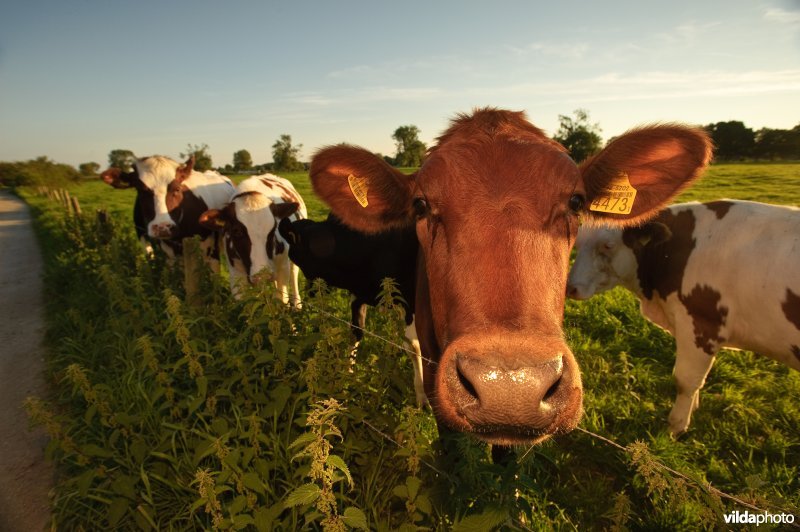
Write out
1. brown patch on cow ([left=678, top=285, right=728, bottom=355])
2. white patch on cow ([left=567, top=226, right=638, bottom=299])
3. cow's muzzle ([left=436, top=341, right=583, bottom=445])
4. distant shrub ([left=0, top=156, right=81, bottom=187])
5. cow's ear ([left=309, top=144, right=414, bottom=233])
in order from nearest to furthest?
cow's muzzle ([left=436, top=341, right=583, bottom=445]) → cow's ear ([left=309, top=144, right=414, bottom=233]) → brown patch on cow ([left=678, top=285, right=728, bottom=355]) → white patch on cow ([left=567, top=226, right=638, bottom=299]) → distant shrub ([left=0, top=156, right=81, bottom=187])

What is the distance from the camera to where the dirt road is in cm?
276

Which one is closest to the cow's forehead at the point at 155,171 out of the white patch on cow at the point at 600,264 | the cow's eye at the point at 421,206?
the cow's eye at the point at 421,206

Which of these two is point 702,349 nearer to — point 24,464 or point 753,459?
point 753,459

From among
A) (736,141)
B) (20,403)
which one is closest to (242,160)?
(736,141)

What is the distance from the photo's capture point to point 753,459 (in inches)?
126

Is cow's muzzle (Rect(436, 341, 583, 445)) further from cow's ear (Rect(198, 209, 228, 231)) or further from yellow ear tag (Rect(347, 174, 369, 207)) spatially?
cow's ear (Rect(198, 209, 228, 231))

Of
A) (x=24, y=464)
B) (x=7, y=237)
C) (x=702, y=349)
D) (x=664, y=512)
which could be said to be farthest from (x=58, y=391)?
(x=7, y=237)

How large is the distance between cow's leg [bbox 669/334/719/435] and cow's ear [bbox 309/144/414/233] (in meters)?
2.84

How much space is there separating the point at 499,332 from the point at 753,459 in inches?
134

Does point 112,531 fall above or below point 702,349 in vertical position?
below

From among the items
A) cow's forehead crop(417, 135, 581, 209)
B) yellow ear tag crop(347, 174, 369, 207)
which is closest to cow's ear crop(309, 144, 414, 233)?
yellow ear tag crop(347, 174, 369, 207)

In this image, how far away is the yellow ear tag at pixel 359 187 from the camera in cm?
249

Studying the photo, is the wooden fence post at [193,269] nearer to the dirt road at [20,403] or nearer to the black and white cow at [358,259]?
the black and white cow at [358,259]

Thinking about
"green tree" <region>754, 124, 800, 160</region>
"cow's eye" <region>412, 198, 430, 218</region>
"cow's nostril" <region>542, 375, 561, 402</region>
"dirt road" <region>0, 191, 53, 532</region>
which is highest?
"green tree" <region>754, 124, 800, 160</region>
